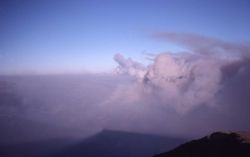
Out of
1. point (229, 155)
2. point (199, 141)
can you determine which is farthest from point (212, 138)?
point (229, 155)

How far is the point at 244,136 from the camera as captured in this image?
67.2 meters

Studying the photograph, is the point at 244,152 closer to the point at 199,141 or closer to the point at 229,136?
the point at 229,136

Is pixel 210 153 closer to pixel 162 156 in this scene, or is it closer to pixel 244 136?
pixel 244 136

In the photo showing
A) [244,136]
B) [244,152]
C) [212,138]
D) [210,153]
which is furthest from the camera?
[212,138]

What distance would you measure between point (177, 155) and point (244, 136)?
19593 mm

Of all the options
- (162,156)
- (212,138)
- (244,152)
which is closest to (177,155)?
(162,156)

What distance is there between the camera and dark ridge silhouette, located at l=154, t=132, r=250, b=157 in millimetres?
58444

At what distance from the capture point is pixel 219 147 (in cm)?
6419

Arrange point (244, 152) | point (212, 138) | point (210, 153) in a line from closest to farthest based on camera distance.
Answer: point (244, 152) < point (210, 153) < point (212, 138)

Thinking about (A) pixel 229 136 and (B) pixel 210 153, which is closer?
(B) pixel 210 153

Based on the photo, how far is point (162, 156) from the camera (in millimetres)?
75312

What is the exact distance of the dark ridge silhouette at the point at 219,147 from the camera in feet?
192

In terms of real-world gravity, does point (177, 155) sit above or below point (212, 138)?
below

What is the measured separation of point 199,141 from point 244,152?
1898 centimetres
